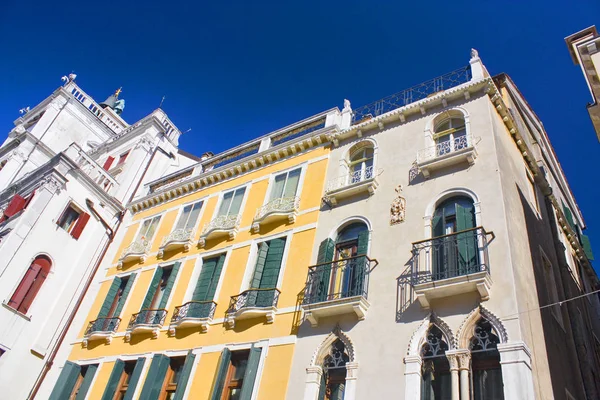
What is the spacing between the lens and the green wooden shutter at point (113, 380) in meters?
15.6

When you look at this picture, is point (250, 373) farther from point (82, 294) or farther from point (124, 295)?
point (82, 294)

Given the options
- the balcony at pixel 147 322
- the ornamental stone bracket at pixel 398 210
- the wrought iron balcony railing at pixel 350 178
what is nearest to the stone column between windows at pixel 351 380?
the ornamental stone bracket at pixel 398 210

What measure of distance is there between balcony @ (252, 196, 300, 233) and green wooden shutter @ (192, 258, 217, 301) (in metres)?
2.10

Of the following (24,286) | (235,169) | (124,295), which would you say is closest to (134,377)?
(124,295)

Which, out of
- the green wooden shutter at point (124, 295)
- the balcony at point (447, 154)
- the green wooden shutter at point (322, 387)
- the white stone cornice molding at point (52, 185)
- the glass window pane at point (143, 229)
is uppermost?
the white stone cornice molding at point (52, 185)

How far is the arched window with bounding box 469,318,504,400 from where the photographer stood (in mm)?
9531

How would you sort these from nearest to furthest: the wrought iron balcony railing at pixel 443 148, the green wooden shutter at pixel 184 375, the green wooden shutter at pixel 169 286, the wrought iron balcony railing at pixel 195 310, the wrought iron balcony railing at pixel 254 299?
1. the green wooden shutter at pixel 184 375
2. the wrought iron balcony railing at pixel 443 148
3. the wrought iron balcony railing at pixel 254 299
4. the wrought iron balcony railing at pixel 195 310
5. the green wooden shutter at pixel 169 286

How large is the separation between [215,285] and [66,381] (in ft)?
22.3

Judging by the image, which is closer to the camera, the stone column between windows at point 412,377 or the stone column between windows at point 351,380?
the stone column between windows at point 412,377

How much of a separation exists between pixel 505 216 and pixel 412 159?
13.4 ft

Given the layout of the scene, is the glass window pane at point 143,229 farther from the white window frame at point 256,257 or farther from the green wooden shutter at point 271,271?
the green wooden shutter at point 271,271

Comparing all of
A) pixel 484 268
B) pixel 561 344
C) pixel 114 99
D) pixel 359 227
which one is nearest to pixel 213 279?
pixel 359 227

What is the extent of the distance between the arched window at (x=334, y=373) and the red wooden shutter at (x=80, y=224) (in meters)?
15.4

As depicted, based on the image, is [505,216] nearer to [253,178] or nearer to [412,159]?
[412,159]
